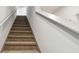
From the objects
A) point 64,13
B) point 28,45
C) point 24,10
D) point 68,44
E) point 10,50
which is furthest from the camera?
point 24,10

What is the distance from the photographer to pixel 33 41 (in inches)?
137

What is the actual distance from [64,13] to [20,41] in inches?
65.7

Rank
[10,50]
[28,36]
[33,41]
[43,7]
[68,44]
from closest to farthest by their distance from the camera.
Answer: [68,44], [10,50], [33,41], [28,36], [43,7]

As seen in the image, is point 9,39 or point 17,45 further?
point 9,39

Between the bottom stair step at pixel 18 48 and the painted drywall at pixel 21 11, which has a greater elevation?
the bottom stair step at pixel 18 48

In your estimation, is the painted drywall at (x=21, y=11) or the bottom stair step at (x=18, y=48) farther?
the painted drywall at (x=21, y=11)

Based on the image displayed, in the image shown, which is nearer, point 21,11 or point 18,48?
point 18,48

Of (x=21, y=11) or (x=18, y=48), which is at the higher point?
(x=18, y=48)

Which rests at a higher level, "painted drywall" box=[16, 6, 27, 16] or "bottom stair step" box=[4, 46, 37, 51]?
"bottom stair step" box=[4, 46, 37, 51]

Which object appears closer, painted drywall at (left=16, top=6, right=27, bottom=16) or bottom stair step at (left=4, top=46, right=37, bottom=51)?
bottom stair step at (left=4, top=46, right=37, bottom=51)

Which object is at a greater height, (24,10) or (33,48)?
(33,48)

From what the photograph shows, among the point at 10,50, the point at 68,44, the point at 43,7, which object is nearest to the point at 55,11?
the point at 43,7
